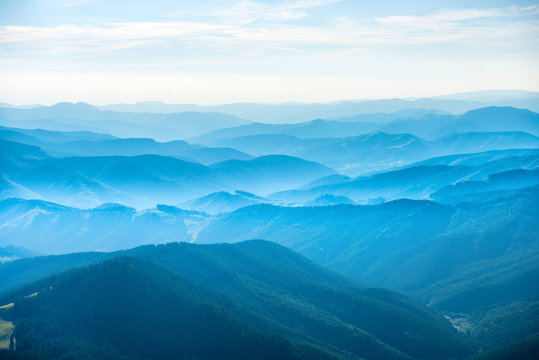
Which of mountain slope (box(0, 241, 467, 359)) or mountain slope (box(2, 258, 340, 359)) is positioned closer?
mountain slope (box(2, 258, 340, 359))

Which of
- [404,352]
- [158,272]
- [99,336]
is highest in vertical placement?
[158,272]

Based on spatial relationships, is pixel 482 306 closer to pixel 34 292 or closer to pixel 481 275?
pixel 481 275

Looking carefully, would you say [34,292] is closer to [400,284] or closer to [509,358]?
[509,358]

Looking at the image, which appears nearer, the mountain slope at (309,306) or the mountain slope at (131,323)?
the mountain slope at (131,323)

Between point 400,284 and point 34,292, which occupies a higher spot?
point 34,292

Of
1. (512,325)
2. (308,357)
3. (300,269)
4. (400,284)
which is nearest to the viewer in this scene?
(308,357)

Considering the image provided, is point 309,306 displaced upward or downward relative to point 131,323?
downward

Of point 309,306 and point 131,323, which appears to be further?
point 309,306

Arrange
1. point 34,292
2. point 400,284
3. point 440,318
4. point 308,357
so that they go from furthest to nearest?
1. point 400,284
2. point 440,318
3. point 34,292
4. point 308,357

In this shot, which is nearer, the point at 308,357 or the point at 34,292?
the point at 308,357

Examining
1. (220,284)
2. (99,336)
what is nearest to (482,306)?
(220,284)
